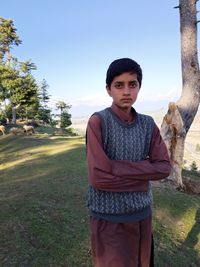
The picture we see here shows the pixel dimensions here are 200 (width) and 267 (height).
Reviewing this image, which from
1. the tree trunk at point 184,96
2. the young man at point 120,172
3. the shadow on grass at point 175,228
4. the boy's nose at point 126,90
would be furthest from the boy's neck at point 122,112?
the tree trunk at point 184,96

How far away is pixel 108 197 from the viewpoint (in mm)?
3283

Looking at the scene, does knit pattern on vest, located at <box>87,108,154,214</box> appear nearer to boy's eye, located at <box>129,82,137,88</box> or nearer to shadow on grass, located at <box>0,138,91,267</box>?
boy's eye, located at <box>129,82,137,88</box>

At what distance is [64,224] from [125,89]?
4252mm

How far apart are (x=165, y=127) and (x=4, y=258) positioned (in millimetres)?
6390

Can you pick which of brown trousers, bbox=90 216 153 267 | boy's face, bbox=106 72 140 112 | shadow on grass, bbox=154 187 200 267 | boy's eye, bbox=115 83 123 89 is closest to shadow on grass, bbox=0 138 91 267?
shadow on grass, bbox=154 187 200 267

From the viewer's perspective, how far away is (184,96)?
1048 cm

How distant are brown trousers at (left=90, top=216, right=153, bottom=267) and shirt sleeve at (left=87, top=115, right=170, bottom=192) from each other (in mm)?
371

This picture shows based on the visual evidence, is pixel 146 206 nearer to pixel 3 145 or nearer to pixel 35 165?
pixel 35 165

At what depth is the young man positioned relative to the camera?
A: 3.16 metres

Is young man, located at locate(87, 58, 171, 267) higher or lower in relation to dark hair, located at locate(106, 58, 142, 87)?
lower

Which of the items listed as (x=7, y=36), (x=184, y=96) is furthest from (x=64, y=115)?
(x=184, y=96)

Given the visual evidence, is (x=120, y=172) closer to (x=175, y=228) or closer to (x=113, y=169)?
(x=113, y=169)

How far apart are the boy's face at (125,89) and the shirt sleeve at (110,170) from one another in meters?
0.28

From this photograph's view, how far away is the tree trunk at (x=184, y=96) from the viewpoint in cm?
1029
